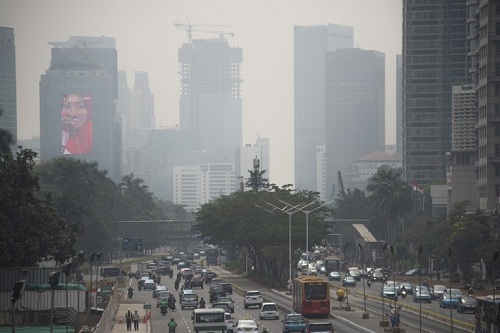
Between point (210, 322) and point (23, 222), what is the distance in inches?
1149

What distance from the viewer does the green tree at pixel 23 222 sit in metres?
111

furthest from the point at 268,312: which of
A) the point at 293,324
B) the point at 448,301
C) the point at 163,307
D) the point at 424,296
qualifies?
the point at 424,296

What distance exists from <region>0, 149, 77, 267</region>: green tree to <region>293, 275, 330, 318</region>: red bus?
20275 millimetres

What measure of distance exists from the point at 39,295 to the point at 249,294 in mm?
31310

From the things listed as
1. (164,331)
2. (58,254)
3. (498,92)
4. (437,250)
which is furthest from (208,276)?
(164,331)

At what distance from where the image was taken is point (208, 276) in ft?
582

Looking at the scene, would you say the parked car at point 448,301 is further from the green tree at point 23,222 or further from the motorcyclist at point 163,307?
the green tree at point 23,222

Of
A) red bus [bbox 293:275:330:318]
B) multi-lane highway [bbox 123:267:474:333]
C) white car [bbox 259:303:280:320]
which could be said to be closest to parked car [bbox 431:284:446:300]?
multi-lane highway [bbox 123:267:474:333]

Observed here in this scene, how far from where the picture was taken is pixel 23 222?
11238cm

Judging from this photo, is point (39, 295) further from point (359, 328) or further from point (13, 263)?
point (359, 328)

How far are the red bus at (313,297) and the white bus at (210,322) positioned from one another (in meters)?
20.9

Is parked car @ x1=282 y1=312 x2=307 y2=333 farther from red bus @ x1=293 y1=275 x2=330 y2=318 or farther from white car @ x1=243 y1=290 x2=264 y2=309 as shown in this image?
white car @ x1=243 y1=290 x2=264 y2=309

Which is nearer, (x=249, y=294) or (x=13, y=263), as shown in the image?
(x=13, y=263)

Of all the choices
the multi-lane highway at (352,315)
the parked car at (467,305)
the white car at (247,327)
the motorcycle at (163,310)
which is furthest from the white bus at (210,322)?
the motorcycle at (163,310)
